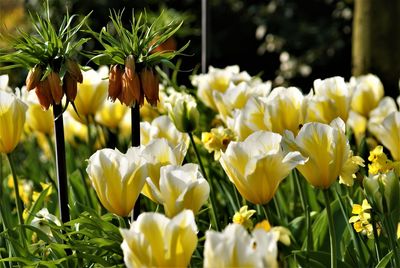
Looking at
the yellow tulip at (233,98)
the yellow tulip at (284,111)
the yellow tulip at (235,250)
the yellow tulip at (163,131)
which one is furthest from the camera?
the yellow tulip at (233,98)

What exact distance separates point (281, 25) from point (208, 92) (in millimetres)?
4356

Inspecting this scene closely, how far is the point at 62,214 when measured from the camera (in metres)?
1.90

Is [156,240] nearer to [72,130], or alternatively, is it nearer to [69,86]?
[69,86]

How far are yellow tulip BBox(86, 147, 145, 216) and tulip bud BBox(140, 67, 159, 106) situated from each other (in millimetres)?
170

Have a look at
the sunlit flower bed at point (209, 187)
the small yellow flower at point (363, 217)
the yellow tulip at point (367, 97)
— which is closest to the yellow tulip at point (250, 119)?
the sunlit flower bed at point (209, 187)

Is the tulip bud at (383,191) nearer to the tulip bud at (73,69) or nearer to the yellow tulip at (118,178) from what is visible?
the yellow tulip at (118,178)

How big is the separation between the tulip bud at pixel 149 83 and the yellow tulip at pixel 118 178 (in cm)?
17

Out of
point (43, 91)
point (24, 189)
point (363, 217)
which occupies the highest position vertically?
point (43, 91)

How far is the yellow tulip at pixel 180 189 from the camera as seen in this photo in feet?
5.14

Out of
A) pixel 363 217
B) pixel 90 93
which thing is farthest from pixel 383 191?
pixel 90 93

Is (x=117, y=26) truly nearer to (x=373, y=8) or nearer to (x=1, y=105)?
(x=1, y=105)

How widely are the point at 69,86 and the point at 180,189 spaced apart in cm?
38

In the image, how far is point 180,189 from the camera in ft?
5.16

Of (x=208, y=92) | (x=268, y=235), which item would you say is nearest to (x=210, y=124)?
(x=208, y=92)
